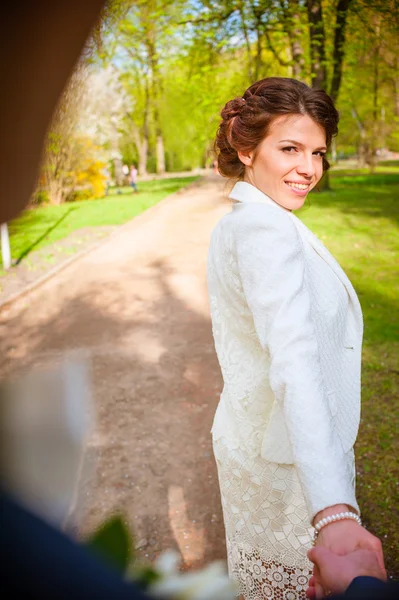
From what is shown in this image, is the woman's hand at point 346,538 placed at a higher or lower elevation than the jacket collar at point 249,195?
lower

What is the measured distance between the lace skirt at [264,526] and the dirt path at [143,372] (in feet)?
4.01

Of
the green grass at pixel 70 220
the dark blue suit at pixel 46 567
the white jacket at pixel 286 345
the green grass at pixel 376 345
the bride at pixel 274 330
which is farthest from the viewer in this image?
the green grass at pixel 70 220

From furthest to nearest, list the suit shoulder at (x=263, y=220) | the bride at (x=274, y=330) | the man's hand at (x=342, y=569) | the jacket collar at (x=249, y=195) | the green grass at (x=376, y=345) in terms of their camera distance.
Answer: the green grass at (x=376, y=345) → the jacket collar at (x=249, y=195) → the suit shoulder at (x=263, y=220) → the bride at (x=274, y=330) → the man's hand at (x=342, y=569)

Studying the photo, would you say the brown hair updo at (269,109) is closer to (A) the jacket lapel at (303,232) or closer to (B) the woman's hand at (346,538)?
(A) the jacket lapel at (303,232)

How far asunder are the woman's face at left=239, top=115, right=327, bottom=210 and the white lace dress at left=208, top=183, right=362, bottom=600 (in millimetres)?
87

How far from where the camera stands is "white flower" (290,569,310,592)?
6.05ft

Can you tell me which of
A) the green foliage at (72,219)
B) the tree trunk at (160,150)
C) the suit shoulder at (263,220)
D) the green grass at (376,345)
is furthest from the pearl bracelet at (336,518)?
the tree trunk at (160,150)

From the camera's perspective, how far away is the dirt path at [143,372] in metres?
3.48

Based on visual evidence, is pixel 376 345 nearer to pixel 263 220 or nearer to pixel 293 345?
pixel 263 220

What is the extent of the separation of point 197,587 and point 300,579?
4.92 ft

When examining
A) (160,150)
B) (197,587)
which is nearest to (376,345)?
(197,587)

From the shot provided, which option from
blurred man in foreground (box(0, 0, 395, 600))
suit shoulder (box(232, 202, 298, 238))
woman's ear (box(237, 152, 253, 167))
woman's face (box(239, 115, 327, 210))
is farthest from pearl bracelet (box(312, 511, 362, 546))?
woman's ear (box(237, 152, 253, 167))

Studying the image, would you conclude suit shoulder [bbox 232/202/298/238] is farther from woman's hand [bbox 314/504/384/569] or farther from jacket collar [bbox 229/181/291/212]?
woman's hand [bbox 314/504/384/569]

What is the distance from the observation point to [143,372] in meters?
5.50
